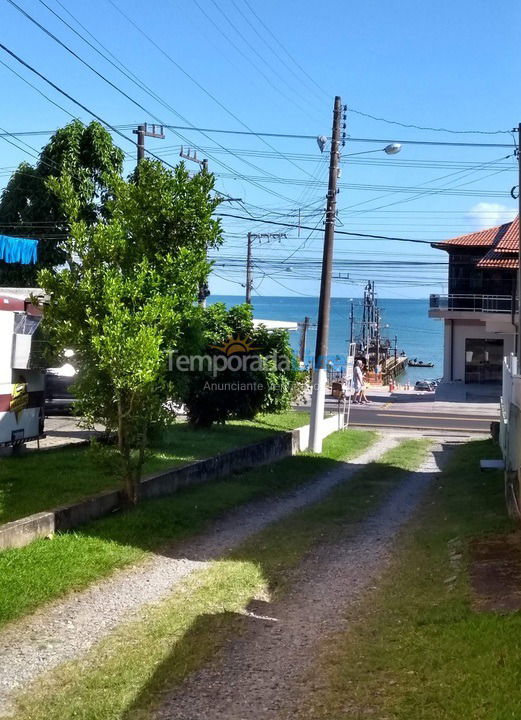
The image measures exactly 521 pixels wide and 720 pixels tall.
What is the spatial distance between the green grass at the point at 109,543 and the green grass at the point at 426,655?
267cm

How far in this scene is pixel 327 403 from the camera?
1359 inches

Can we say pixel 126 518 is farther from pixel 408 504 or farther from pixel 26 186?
pixel 26 186

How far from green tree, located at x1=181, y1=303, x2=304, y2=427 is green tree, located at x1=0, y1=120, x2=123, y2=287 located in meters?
5.50

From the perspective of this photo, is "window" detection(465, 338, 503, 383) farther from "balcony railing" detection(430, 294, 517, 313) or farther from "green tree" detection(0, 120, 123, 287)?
"green tree" detection(0, 120, 123, 287)

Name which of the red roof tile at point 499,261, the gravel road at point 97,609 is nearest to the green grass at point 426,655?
the gravel road at point 97,609

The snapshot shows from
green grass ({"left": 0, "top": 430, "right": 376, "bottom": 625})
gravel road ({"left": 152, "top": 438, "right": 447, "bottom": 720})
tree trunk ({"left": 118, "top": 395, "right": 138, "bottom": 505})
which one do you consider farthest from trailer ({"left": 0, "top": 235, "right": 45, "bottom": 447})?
gravel road ({"left": 152, "top": 438, "right": 447, "bottom": 720})

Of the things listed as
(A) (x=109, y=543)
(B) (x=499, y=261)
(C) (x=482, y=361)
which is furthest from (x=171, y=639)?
(C) (x=482, y=361)

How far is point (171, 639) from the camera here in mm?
6598

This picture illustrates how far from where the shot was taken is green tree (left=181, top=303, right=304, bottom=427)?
1814 cm

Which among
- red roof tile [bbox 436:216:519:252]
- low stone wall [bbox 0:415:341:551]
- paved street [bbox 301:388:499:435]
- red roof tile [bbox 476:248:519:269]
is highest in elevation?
red roof tile [bbox 436:216:519:252]

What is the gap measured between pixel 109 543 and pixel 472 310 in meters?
37.3

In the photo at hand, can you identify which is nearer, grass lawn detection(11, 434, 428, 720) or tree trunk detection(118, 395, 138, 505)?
grass lawn detection(11, 434, 428, 720)

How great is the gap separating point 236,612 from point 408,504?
669 centimetres

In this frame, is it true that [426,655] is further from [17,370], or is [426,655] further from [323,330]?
[323,330]
